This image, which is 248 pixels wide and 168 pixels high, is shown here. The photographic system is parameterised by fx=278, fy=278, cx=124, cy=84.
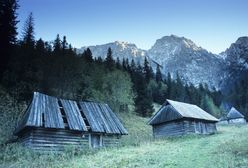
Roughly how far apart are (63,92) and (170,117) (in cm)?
1965

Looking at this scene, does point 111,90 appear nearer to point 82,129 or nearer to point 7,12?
point 7,12

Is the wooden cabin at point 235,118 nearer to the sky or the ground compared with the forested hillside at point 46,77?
nearer to the ground

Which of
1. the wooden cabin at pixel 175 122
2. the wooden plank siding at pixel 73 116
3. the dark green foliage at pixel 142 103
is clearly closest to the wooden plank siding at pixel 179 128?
the wooden cabin at pixel 175 122

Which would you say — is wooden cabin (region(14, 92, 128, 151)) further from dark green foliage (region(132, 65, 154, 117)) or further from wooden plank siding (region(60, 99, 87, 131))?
dark green foliage (region(132, 65, 154, 117))

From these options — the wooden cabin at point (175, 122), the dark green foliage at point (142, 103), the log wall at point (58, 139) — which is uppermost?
the dark green foliage at point (142, 103)

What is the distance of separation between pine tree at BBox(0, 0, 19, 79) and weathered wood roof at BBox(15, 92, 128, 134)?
1300 cm

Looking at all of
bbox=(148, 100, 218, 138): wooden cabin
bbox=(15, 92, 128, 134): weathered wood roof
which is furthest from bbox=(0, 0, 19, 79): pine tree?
bbox=(148, 100, 218, 138): wooden cabin

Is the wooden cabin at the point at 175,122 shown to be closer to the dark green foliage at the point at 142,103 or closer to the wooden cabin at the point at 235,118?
the dark green foliage at the point at 142,103

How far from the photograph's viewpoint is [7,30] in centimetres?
4006

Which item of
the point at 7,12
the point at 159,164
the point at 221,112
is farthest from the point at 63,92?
the point at 221,112

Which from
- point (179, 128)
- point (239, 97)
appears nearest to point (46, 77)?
point (179, 128)

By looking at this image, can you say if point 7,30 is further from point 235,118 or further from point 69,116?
point 235,118

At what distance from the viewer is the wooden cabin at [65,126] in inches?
1017

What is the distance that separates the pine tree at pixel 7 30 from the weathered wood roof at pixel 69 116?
42.7 ft
